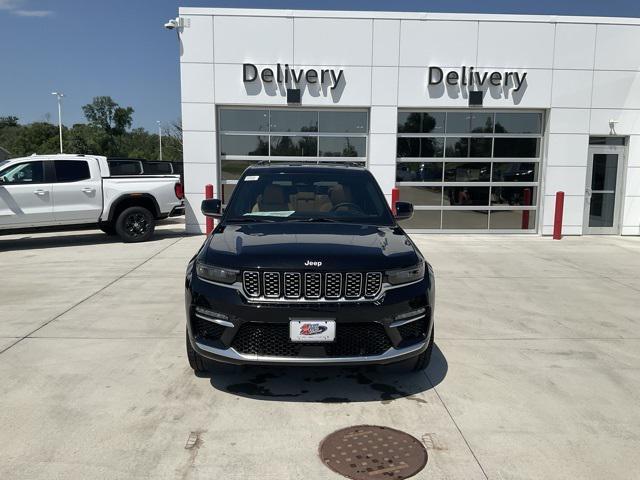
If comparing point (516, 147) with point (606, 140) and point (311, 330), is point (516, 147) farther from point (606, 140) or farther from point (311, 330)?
point (311, 330)

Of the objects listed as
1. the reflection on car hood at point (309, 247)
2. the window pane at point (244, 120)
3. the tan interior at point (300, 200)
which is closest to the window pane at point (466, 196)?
the window pane at point (244, 120)

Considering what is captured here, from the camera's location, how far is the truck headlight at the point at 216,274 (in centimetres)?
368

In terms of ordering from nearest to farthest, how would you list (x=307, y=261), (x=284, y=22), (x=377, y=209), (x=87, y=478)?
(x=87, y=478) < (x=307, y=261) < (x=377, y=209) < (x=284, y=22)

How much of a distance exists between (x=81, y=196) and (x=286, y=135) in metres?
5.15

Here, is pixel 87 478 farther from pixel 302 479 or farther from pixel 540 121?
pixel 540 121

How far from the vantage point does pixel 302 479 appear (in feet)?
9.72

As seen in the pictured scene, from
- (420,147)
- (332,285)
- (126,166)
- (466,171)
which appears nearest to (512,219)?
(466,171)

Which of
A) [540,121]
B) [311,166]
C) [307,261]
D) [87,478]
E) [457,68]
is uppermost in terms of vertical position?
[457,68]

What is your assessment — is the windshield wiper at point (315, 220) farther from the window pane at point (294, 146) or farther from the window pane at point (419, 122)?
the window pane at point (419, 122)

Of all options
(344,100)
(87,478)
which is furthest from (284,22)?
(87,478)

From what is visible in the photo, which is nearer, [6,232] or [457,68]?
[6,232]

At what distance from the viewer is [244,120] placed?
532 inches

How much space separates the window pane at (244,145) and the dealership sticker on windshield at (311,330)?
10555 mm

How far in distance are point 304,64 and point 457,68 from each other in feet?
12.5
